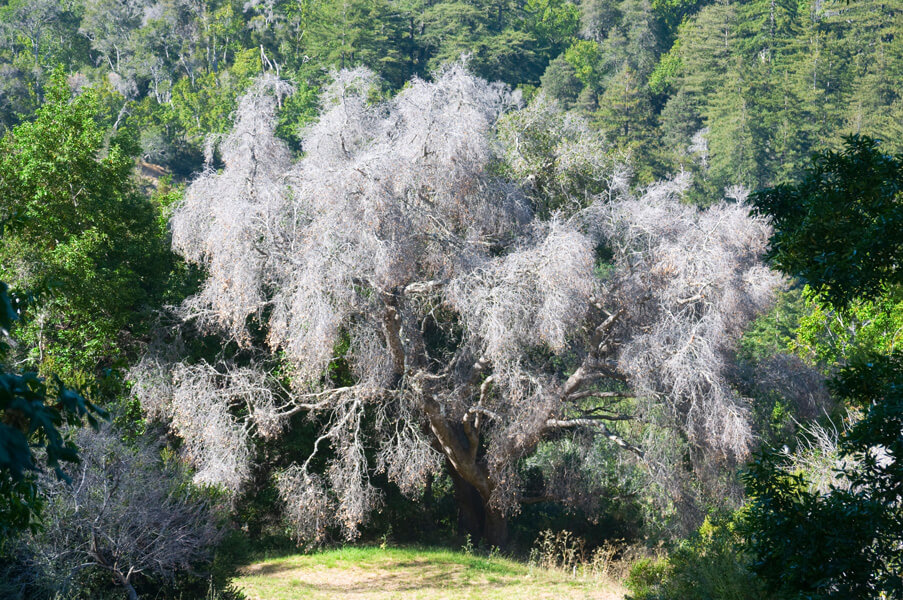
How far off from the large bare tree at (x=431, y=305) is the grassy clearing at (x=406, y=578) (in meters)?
0.73

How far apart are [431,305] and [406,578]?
4.15 metres

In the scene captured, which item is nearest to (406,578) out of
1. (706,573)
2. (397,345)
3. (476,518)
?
(397,345)

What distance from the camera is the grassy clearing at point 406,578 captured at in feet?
33.9

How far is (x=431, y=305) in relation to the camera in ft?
42.1

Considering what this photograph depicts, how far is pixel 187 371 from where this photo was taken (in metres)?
13.1

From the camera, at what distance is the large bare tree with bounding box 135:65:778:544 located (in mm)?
11805

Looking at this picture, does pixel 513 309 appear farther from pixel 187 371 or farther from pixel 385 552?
pixel 187 371

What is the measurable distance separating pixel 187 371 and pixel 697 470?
27.7 ft

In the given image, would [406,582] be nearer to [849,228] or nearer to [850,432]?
[850,432]

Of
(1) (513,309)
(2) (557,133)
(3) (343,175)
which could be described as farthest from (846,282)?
(2) (557,133)

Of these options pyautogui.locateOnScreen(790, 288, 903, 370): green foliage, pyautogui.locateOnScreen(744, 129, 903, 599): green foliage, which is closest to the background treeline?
pyautogui.locateOnScreen(790, 288, 903, 370): green foliage

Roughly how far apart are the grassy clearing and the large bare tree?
0.73 metres

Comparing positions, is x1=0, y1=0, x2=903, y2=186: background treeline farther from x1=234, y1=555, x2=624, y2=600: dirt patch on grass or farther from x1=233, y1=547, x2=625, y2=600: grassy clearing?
x1=234, y1=555, x2=624, y2=600: dirt patch on grass

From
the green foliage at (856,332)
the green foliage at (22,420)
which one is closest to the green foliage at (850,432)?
the green foliage at (22,420)
